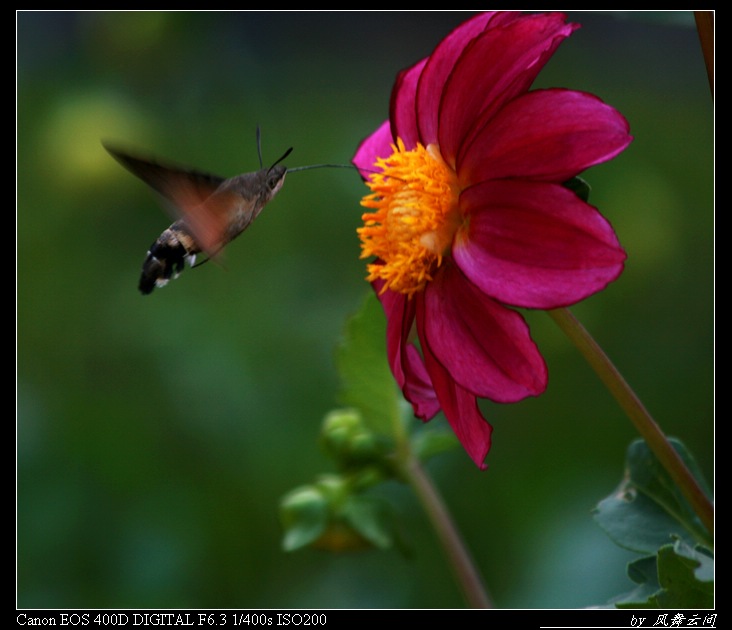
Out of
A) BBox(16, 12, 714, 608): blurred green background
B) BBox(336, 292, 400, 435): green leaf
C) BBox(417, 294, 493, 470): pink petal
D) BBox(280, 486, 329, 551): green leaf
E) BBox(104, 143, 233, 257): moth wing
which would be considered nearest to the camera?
BBox(417, 294, 493, 470): pink petal

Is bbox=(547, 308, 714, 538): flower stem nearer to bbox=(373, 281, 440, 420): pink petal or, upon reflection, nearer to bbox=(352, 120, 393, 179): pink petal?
bbox=(373, 281, 440, 420): pink petal

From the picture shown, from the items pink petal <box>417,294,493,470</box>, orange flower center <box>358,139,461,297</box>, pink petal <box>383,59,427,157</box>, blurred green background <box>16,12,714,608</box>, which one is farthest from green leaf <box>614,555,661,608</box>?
blurred green background <box>16,12,714,608</box>

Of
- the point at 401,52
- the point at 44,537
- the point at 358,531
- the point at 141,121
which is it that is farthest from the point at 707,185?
the point at 44,537

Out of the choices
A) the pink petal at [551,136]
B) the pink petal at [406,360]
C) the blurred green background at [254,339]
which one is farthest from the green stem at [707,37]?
the blurred green background at [254,339]

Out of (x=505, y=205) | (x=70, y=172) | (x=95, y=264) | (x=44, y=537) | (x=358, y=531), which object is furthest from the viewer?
(x=95, y=264)

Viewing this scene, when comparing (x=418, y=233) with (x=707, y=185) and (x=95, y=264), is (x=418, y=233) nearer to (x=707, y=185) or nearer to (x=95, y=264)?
(x=95, y=264)

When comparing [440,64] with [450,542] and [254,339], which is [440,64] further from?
[254,339]
